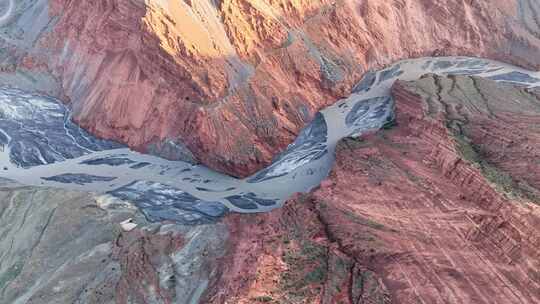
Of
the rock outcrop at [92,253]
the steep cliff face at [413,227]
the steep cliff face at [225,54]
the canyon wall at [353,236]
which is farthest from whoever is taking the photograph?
the steep cliff face at [225,54]

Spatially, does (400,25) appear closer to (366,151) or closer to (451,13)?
(451,13)

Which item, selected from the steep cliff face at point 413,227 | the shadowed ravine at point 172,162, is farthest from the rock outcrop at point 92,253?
the steep cliff face at point 413,227

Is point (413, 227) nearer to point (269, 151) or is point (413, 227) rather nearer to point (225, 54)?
point (269, 151)

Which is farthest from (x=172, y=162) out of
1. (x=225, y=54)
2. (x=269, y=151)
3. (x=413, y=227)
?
(x=413, y=227)

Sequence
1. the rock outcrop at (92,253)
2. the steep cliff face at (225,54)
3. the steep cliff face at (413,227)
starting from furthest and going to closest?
1. the steep cliff face at (225,54)
2. the rock outcrop at (92,253)
3. the steep cliff face at (413,227)

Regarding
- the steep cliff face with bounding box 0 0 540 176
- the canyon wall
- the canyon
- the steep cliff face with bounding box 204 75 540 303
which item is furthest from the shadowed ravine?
the steep cliff face with bounding box 204 75 540 303

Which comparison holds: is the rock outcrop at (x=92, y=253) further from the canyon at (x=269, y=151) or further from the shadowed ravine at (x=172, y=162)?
the shadowed ravine at (x=172, y=162)

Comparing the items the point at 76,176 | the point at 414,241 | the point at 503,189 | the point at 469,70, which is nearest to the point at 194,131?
the point at 76,176
